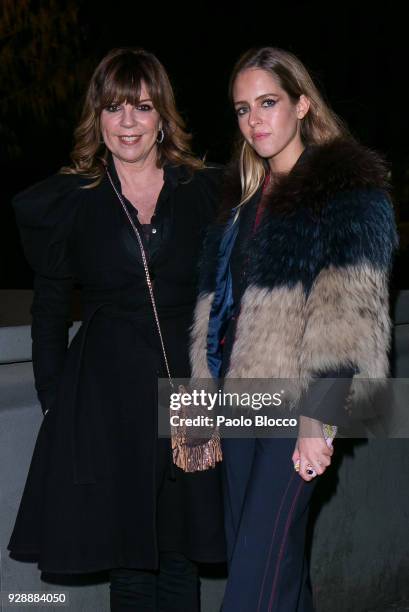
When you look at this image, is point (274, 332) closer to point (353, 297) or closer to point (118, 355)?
point (353, 297)

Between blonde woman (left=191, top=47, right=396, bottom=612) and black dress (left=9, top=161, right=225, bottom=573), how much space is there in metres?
0.16

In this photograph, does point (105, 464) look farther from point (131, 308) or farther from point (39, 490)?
point (131, 308)

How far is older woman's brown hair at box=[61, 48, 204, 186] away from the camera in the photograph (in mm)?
3348

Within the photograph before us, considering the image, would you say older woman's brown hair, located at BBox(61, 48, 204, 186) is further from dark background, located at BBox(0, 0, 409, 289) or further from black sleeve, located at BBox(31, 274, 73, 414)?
dark background, located at BBox(0, 0, 409, 289)

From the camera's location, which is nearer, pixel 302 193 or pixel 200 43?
pixel 302 193

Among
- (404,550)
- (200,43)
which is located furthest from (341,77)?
(404,550)

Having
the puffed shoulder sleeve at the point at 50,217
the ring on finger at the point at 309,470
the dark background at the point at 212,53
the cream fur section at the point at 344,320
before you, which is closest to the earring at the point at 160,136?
the puffed shoulder sleeve at the point at 50,217

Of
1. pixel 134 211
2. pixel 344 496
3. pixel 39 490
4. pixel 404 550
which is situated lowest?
pixel 404 550

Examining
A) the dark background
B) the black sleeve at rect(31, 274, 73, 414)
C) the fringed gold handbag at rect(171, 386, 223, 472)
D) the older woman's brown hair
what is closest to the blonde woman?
the fringed gold handbag at rect(171, 386, 223, 472)

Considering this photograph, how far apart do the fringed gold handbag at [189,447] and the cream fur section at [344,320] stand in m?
0.59

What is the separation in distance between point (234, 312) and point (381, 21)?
1192 centimetres

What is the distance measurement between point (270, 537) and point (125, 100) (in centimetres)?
154

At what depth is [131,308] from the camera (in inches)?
132

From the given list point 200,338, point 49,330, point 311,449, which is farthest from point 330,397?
point 49,330
